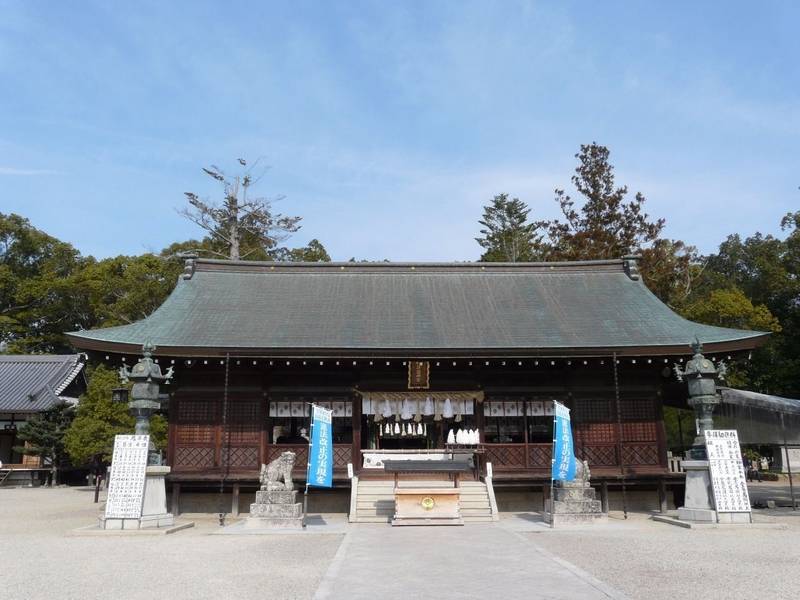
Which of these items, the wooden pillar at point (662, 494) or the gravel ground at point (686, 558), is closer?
the gravel ground at point (686, 558)

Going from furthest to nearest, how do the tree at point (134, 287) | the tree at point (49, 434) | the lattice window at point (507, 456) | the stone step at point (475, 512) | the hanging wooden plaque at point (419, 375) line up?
the tree at point (134, 287) < the tree at point (49, 434) < the hanging wooden plaque at point (419, 375) < the lattice window at point (507, 456) < the stone step at point (475, 512)

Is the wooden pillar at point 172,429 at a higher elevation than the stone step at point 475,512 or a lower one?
higher

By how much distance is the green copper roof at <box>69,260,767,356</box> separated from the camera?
1562 cm

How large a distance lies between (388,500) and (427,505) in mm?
2083

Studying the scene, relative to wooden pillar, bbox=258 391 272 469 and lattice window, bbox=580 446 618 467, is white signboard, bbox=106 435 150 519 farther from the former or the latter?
lattice window, bbox=580 446 618 467

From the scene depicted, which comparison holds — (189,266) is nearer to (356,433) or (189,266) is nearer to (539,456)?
(356,433)

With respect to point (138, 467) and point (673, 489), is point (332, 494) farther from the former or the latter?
point (673, 489)

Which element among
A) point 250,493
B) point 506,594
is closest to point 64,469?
point 250,493

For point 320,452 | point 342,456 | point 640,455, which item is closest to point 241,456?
point 342,456

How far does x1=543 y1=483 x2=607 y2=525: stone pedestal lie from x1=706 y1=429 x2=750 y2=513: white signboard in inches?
102

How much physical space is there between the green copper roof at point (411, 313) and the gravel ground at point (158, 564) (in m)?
4.80

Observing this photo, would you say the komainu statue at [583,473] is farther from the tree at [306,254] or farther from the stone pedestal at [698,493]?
the tree at [306,254]

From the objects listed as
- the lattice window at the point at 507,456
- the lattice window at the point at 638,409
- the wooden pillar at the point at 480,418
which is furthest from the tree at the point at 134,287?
the lattice window at the point at 638,409

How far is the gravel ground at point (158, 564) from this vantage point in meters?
7.59
